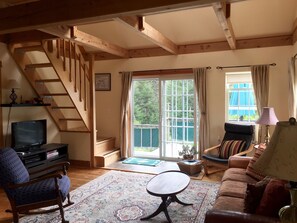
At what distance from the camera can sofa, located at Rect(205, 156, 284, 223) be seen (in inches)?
69.4

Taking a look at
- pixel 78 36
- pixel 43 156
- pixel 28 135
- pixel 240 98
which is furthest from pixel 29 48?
pixel 240 98

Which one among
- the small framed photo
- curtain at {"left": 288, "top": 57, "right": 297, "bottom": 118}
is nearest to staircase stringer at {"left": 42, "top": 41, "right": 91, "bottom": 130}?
the small framed photo

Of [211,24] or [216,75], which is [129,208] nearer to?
[216,75]

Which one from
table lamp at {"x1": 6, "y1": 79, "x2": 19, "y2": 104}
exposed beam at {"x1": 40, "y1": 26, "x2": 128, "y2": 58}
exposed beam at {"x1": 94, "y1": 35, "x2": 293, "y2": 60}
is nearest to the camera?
exposed beam at {"x1": 40, "y1": 26, "x2": 128, "y2": 58}

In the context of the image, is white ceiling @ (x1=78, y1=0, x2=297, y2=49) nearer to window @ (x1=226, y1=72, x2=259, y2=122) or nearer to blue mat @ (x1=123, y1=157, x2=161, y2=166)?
window @ (x1=226, y1=72, x2=259, y2=122)

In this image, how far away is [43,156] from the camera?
15.1 ft

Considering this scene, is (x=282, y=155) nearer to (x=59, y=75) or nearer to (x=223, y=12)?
→ (x=223, y=12)

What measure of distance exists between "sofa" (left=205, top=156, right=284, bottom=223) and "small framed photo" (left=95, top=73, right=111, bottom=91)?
3.53 metres

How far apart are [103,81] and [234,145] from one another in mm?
3399

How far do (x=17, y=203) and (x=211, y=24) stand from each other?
4.23 meters

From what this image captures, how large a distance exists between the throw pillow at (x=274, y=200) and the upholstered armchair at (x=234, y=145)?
234 cm

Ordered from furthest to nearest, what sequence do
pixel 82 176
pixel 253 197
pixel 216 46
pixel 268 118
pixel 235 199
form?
pixel 216 46
pixel 82 176
pixel 268 118
pixel 235 199
pixel 253 197

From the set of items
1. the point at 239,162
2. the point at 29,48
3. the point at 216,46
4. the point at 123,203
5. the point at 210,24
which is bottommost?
the point at 123,203

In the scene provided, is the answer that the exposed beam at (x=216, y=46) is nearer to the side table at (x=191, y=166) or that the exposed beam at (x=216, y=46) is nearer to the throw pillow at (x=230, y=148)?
the throw pillow at (x=230, y=148)
